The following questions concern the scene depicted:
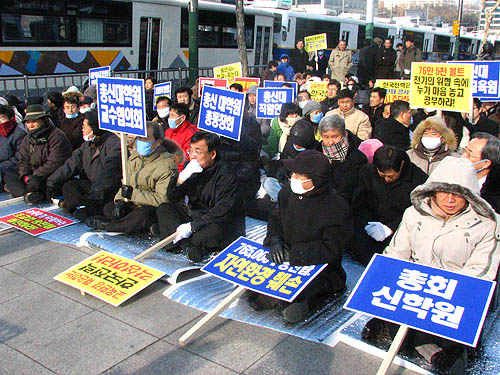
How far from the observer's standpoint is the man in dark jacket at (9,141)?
7.60m

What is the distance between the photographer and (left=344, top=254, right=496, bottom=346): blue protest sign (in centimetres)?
312

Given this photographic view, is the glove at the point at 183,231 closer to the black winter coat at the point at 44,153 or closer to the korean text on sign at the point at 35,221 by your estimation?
the korean text on sign at the point at 35,221

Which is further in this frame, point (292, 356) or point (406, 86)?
point (406, 86)

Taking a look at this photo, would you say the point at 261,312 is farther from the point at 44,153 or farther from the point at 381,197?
the point at 44,153

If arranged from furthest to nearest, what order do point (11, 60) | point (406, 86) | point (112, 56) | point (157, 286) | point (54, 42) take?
1. point (112, 56)
2. point (54, 42)
3. point (11, 60)
4. point (406, 86)
5. point (157, 286)

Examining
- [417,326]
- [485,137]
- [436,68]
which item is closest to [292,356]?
[417,326]

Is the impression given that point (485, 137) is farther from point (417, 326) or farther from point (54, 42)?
point (54, 42)

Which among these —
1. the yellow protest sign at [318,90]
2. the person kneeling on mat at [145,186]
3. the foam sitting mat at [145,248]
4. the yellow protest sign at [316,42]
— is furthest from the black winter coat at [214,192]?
the yellow protest sign at [316,42]

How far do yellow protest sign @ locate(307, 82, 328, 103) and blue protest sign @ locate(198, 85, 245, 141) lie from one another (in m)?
5.14

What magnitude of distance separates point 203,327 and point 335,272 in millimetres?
1192

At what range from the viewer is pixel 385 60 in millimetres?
15438

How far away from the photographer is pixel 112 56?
16.2m

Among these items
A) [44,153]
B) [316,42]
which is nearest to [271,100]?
[44,153]

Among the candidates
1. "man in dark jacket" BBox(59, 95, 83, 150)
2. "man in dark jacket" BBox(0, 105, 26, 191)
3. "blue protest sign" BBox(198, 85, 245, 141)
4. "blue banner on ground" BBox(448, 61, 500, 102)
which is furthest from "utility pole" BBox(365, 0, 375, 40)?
"man in dark jacket" BBox(0, 105, 26, 191)
